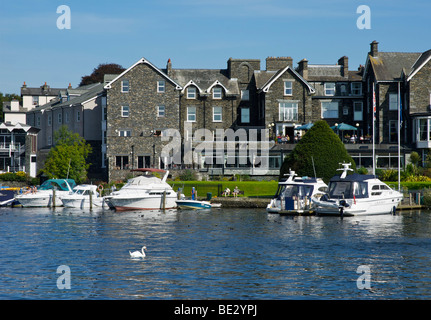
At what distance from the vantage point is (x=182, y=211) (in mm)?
54875

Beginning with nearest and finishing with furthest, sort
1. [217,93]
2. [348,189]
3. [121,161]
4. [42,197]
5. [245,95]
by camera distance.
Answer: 1. [348,189]
2. [42,197]
3. [121,161]
4. [217,93]
5. [245,95]

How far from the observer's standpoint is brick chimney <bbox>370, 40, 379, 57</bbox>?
3137 inches

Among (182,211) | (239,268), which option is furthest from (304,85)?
(239,268)

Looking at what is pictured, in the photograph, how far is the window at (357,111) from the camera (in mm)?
83812

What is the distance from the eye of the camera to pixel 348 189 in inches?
1934

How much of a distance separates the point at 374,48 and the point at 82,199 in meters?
43.2

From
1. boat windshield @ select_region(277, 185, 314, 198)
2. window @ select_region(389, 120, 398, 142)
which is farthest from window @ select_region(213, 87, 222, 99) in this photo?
boat windshield @ select_region(277, 185, 314, 198)

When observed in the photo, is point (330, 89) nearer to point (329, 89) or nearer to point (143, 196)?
point (329, 89)

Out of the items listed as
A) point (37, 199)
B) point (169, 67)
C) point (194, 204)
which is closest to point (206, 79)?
point (169, 67)

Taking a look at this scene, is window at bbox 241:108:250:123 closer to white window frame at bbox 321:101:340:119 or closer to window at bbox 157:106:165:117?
white window frame at bbox 321:101:340:119

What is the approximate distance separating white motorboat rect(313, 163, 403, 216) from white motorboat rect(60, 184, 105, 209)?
2159cm

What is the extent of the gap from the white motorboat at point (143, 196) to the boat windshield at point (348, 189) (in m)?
14.8

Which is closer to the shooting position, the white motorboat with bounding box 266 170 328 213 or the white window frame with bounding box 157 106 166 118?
the white motorboat with bounding box 266 170 328 213

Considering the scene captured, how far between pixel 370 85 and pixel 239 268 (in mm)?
59196
